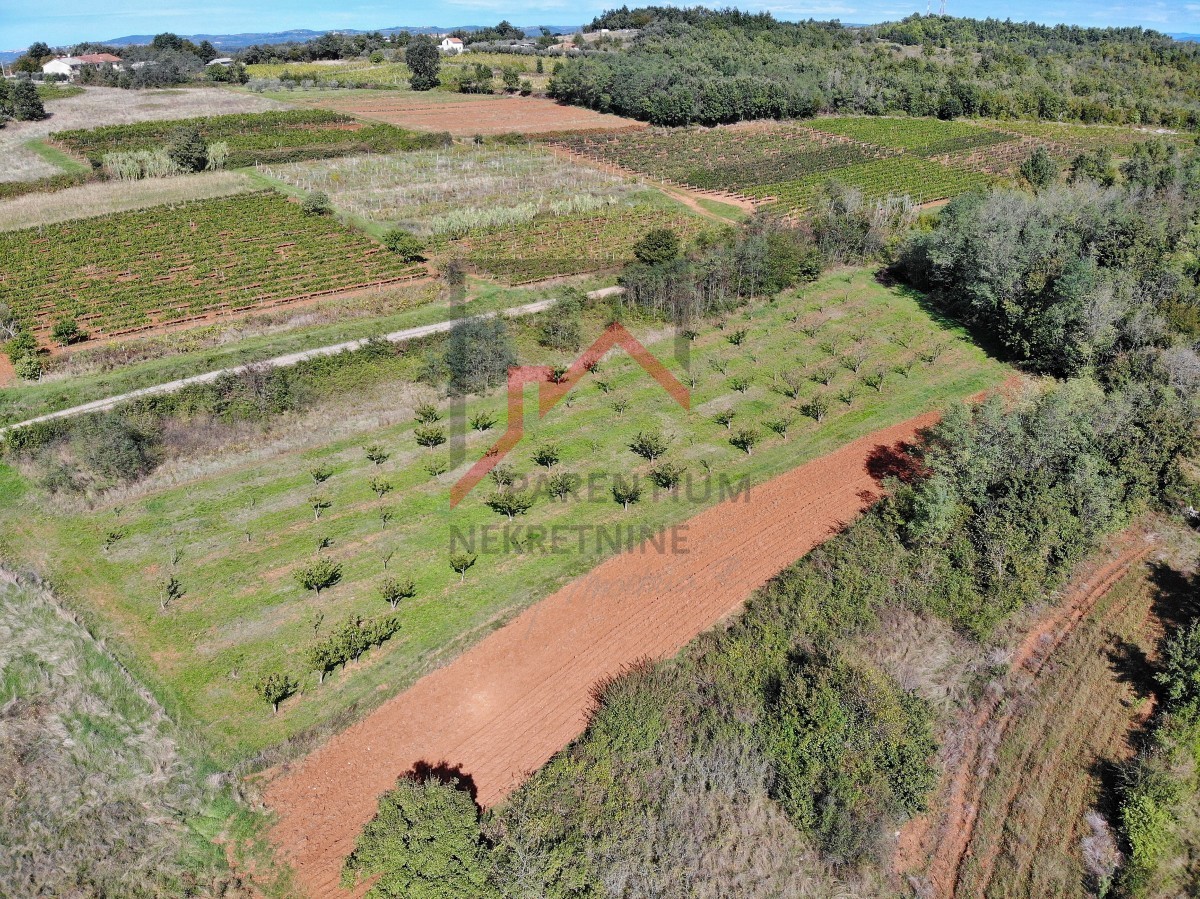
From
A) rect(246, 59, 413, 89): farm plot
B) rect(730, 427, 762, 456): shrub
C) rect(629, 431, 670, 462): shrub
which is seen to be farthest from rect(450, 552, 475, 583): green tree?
rect(246, 59, 413, 89): farm plot

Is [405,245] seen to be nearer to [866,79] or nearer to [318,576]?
[318,576]

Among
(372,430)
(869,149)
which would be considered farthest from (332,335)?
(869,149)

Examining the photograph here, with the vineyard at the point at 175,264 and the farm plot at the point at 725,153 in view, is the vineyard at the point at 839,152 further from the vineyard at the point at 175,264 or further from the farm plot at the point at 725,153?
the vineyard at the point at 175,264

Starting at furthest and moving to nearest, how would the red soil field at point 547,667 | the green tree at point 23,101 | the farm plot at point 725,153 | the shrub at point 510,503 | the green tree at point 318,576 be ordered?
the green tree at point 23,101 → the farm plot at point 725,153 → the shrub at point 510,503 → the green tree at point 318,576 → the red soil field at point 547,667

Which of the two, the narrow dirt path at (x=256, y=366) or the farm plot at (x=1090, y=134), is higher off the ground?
the farm plot at (x=1090, y=134)

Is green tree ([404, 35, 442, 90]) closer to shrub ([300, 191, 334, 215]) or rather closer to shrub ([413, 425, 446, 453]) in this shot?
shrub ([300, 191, 334, 215])

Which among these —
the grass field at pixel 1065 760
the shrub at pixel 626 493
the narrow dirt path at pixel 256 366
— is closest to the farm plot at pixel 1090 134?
the narrow dirt path at pixel 256 366
